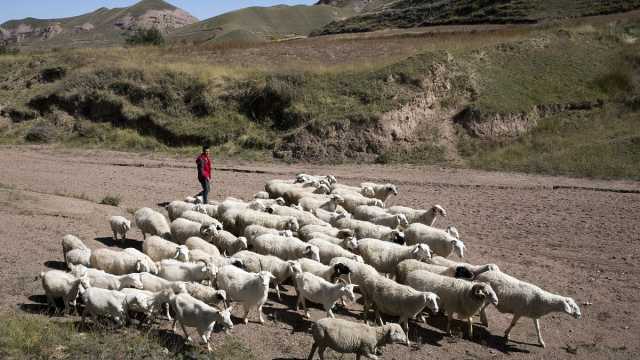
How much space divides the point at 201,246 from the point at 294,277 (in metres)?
2.69

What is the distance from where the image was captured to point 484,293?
1027cm

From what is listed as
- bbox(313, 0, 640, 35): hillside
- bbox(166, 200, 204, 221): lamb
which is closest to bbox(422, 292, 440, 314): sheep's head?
bbox(166, 200, 204, 221): lamb

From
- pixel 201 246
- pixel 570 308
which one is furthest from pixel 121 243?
pixel 570 308

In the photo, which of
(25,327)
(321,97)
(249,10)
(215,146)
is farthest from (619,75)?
(249,10)

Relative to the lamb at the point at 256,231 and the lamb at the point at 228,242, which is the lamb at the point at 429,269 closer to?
the lamb at the point at 256,231

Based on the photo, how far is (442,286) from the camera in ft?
35.6

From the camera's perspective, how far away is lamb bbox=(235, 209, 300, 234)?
14384 millimetres

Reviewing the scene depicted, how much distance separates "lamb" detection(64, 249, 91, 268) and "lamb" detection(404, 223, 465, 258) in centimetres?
711

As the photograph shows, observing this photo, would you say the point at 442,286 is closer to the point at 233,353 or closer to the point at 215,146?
the point at 233,353

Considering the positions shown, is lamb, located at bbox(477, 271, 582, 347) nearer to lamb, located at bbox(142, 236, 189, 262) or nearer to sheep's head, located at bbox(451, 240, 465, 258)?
sheep's head, located at bbox(451, 240, 465, 258)

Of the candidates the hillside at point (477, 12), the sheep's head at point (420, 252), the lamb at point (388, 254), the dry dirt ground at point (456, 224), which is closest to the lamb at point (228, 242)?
the dry dirt ground at point (456, 224)

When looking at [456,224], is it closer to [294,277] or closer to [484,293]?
[484,293]

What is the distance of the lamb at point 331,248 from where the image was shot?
1240cm

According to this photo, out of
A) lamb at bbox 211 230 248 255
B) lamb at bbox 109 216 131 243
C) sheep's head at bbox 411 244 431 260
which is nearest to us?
sheep's head at bbox 411 244 431 260
